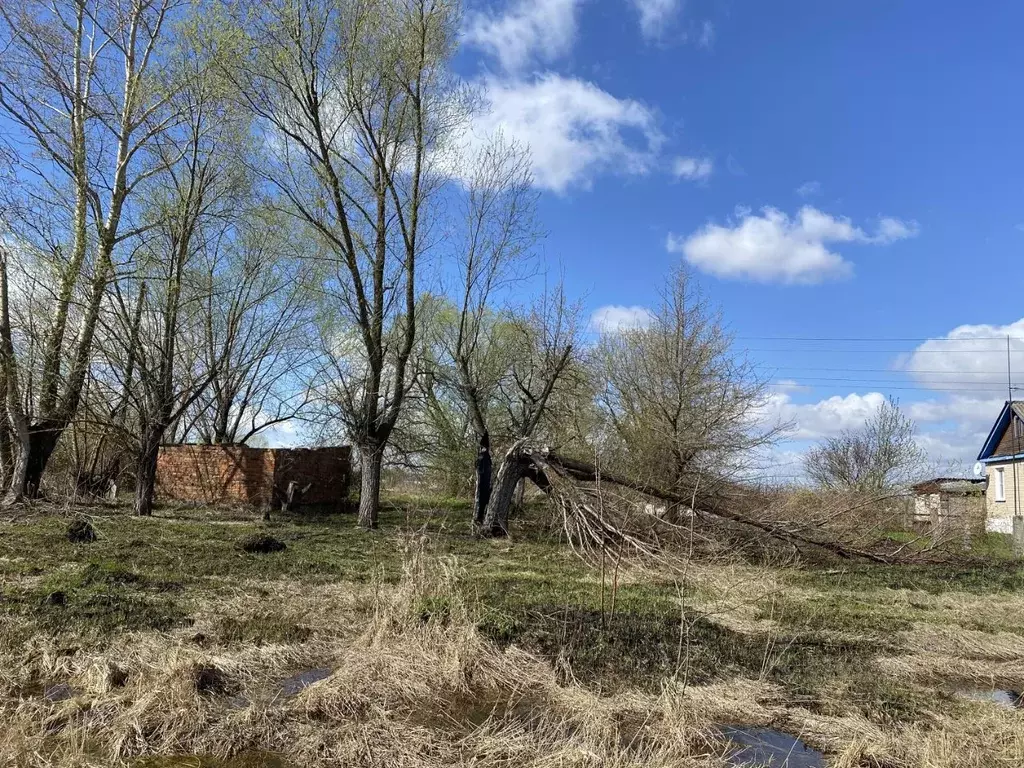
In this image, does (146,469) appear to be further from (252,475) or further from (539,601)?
(539,601)

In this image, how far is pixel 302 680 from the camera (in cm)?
513

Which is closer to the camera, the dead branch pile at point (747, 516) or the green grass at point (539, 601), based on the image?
the green grass at point (539, 601)

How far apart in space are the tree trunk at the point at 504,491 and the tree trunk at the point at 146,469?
8.39 m

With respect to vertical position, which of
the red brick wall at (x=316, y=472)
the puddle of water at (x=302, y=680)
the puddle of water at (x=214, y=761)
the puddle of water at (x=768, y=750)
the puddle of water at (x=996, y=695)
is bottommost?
the puddle of water at (x=214, y=761)

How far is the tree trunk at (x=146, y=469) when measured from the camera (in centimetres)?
1694

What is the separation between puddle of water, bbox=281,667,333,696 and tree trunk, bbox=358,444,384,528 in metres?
11.6

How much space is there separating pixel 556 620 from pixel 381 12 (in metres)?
14.8

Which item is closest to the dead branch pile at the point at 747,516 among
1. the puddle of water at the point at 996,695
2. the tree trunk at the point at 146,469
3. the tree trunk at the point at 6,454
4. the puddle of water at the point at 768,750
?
the puddle of water at the point at 996,695

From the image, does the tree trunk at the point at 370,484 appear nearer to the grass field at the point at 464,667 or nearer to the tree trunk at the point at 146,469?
the tree trunk at the point at 146,469

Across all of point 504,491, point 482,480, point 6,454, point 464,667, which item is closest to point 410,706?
point 464,667

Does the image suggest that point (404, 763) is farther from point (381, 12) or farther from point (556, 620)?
point (381, 12)

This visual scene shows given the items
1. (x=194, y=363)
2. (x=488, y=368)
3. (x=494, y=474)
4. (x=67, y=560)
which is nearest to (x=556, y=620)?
(x=67, y=560)

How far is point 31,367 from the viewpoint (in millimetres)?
15117

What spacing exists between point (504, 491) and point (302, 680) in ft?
34.1
